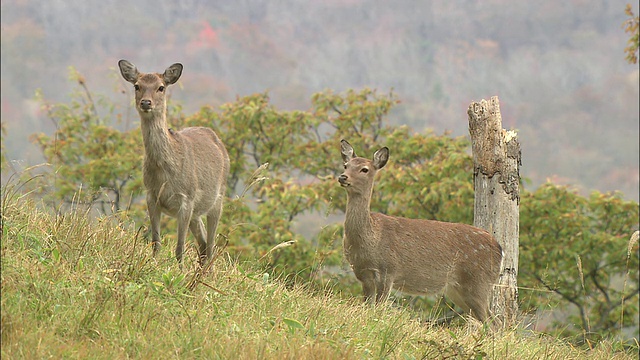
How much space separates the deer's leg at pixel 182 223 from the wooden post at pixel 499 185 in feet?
14.9

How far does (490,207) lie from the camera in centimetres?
1151

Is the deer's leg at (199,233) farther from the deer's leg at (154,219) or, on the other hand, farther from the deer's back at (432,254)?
the deer's back at (432,254)

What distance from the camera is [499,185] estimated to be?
37.6 feet

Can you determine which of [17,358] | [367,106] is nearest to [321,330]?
[17,358]

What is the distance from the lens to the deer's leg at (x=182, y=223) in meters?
8.62

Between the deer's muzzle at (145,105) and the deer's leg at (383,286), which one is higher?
the deer's muzzle at (145,105)

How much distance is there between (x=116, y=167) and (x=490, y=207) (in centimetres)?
1209

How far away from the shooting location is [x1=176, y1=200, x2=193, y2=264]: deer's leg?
339 inches

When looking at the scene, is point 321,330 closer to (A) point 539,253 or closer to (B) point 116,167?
(A) point 539,253

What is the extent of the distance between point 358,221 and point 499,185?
7.99 ft

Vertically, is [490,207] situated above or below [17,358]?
above

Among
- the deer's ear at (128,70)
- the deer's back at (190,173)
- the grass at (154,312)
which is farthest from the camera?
the deer's ear at (128,70)

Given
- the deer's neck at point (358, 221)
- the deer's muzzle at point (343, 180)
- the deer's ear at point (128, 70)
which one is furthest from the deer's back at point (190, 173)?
the deer's neck at point (358, 221)

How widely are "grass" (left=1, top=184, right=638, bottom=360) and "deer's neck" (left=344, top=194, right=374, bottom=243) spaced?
1.97 metres
